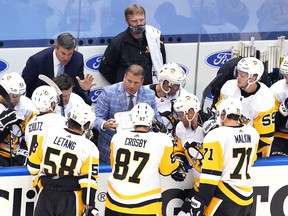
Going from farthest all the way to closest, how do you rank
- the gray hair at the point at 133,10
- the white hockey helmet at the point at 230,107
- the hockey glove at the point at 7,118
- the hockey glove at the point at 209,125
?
the gray hair at the point at 133,10
the hockey glove at the point at 209,125
the hockey glove at the point at 7,118
the white hockey helmet at the point at 230,107

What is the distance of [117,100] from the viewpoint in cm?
858

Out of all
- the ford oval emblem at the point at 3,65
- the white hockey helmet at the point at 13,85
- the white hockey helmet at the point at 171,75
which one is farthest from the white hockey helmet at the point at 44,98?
the ford oval emblem at the point at 3,65

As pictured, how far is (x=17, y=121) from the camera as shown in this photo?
27.2 ft

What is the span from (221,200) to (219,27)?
299cm

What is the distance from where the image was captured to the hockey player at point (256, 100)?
857 cm

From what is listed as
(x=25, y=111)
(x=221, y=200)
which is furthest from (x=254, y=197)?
(x=25, y=111)

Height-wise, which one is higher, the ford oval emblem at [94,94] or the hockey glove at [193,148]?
the ford oval emblem at [94,94]

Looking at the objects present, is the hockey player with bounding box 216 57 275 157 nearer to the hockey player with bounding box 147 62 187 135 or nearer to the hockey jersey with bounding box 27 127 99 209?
the hockey player with bounding box 147 62 187 135

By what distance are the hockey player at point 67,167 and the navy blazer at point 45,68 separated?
1.46m

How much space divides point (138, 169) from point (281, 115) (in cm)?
184

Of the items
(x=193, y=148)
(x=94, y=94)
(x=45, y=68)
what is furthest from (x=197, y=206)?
(x=94, y=94)

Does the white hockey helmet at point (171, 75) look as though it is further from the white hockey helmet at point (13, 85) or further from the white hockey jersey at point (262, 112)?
the white hockey helmet at point (13, 85)

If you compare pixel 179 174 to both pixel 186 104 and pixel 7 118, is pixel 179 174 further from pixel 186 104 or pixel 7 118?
pixel 7 118

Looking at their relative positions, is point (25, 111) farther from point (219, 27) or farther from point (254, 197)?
point (219, 27)
